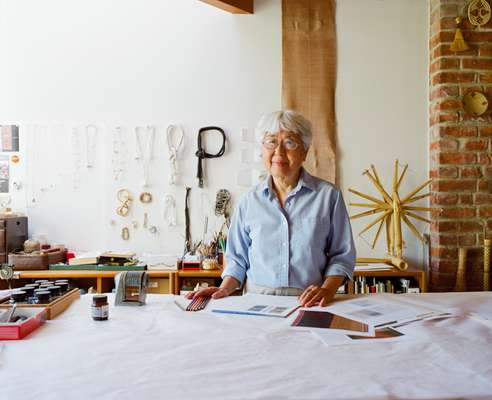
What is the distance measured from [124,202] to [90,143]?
531 millimetres

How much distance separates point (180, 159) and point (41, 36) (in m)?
1.45

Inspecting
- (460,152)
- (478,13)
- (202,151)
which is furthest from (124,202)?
(478,13)

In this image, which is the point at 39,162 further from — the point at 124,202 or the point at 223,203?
the point at 223,203

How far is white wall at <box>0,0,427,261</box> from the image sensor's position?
389 cm

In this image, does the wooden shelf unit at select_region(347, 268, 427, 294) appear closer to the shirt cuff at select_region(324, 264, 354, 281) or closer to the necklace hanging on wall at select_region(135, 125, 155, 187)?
the shirt cuff at select_region(324, 264, 354, 281)

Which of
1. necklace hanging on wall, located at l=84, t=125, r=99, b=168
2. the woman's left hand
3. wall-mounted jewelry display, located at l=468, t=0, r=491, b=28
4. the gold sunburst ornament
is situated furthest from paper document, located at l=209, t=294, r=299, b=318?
wall-mounted jewelry display, located at l=468, t=0, r=491, b=28

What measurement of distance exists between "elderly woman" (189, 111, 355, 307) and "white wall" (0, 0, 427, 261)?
1.69 meters

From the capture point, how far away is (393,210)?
3701mm

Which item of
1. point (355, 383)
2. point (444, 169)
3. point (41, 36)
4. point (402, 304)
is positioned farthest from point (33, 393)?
point (41, 36)

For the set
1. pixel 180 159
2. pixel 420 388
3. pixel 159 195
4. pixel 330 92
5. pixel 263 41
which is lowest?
pixel 420 388

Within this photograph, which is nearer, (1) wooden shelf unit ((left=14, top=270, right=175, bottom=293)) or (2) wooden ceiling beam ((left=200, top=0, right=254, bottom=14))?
(1) wooden shelf unit ((left=14, top=270, right=175, bottom=293))

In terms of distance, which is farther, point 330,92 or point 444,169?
point 330,92

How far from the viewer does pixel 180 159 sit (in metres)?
3.92

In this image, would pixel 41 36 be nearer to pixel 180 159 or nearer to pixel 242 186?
pixel 180 159
